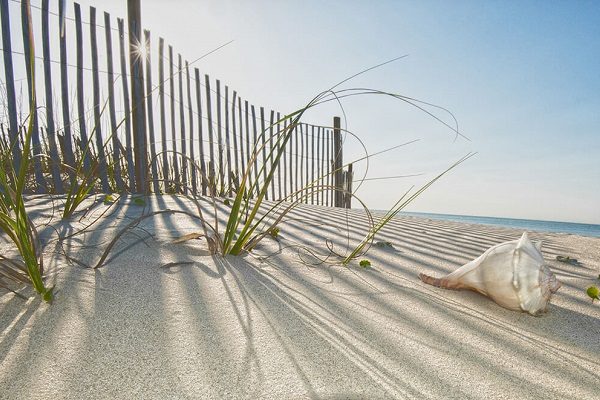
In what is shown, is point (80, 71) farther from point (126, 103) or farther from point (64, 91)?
point (126, 103)

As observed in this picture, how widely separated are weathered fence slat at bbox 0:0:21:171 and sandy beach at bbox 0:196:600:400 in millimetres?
1970

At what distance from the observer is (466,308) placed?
106cm

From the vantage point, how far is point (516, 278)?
1.03 metres

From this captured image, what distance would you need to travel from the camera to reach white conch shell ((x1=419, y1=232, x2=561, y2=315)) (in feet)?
3.31

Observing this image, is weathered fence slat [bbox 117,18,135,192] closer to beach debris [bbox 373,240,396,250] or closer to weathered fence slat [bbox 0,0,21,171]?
weathered fence slat [bbox 0,0,21,171]

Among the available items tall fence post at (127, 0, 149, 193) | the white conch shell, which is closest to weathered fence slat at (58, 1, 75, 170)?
tall fence post at (127, 0, 149, 193)

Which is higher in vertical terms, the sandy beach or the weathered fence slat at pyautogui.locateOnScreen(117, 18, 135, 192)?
the weathered fence slat at pyautogui.locateOnScreen(117, 18, 135, 192)

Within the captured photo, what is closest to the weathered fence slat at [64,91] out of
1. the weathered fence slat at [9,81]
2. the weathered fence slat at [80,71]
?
the weathered fence slat at [80,71]

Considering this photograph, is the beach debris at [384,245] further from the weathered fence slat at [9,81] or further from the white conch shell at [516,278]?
the weathered fence slat at [9,81]

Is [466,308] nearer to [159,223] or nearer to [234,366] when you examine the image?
[234,366]

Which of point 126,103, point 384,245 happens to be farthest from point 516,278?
point 126,103

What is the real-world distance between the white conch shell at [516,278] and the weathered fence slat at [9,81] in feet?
10.8

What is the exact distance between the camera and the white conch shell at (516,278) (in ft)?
3.31

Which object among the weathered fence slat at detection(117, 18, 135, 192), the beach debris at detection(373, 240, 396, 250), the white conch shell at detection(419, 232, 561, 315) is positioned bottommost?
the beach debris at detection(373, 240, 396, 250)
